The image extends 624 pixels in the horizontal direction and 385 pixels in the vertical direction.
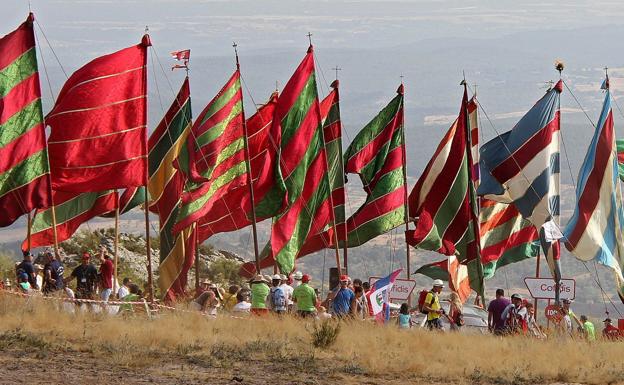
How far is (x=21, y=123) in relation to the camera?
1242 inches

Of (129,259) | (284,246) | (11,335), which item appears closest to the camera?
(11,335)

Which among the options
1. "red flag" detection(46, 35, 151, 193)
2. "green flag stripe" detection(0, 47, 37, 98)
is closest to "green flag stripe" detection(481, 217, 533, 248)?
"red flag" detection(46, 35, 151, 193)

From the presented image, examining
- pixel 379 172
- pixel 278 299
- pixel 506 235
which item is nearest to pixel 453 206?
pixel 379 172

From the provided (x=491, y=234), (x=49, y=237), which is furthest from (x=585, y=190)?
(x=49, y=237)

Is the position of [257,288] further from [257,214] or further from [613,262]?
[613,262]

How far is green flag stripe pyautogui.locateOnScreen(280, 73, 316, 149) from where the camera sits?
117ft

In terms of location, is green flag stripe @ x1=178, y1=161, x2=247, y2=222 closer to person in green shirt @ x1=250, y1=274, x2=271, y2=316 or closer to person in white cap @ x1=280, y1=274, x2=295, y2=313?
person in white cap @ x1=280, y1=274, x2=295, y2=313

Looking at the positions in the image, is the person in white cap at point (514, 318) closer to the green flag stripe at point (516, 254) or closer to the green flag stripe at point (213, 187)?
the green flag stripe at point (213, 187)

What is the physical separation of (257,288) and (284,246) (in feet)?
15.5

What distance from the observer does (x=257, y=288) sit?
3014 centimetres

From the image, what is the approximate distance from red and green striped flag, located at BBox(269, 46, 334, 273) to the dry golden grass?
26.1ft

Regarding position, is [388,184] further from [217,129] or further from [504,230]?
[217,129]

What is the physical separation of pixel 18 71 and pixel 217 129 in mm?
5330

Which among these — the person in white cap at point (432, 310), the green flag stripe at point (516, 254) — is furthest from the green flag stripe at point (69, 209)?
the green flag stripe at point (516, 254)
